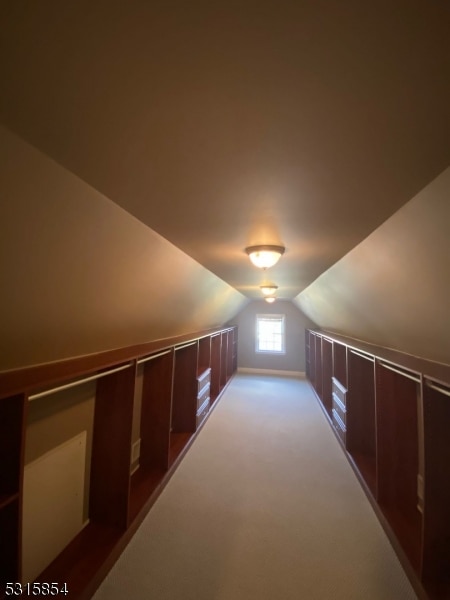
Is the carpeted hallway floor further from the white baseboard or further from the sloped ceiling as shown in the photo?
the white baseboard

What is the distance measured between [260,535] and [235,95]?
2.65 meters

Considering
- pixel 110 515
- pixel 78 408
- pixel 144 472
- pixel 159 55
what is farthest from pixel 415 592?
pixel 159 55

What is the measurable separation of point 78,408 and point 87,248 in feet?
4.25

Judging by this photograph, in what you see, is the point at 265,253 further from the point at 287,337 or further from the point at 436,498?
the point at 287,337

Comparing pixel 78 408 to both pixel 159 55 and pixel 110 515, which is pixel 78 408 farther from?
pixel 159 55

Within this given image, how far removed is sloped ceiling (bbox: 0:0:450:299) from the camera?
1.72ft

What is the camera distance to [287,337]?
762 cm

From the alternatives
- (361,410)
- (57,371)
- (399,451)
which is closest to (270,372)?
(361,410)

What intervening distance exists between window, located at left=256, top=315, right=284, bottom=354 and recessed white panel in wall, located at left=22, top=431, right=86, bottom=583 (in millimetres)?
6217

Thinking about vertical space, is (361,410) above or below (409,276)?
below

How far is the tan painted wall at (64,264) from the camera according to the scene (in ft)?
3.09

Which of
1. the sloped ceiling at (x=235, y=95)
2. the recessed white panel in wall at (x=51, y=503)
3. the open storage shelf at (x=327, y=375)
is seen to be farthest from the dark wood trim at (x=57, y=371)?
the open storage shelf at (x=327, y=375)

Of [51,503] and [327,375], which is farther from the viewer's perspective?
[327,375]

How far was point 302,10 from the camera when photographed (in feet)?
1.67
